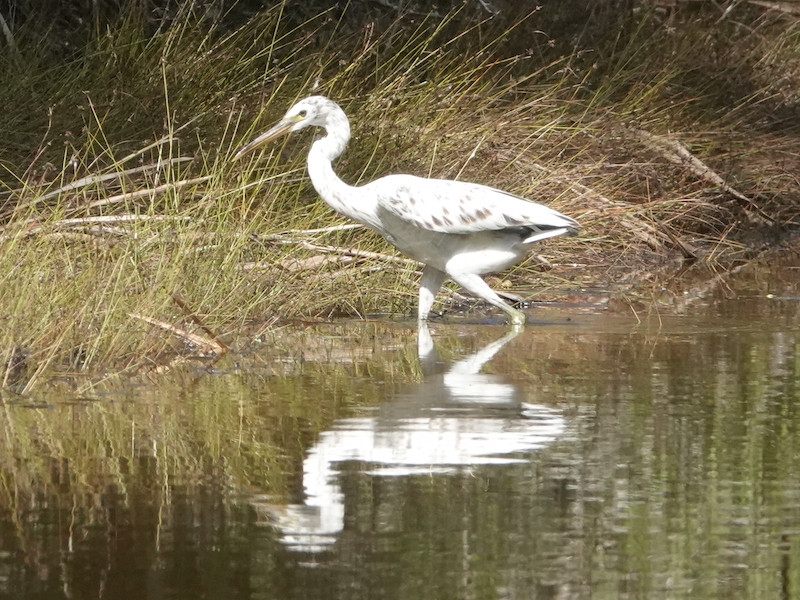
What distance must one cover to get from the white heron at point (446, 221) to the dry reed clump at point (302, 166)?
1.51ft

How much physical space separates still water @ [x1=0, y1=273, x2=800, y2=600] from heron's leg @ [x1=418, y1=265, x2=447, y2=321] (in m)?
1.17

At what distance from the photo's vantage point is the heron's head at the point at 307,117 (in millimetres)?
8883

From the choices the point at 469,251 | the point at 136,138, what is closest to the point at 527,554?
the point at 469,251

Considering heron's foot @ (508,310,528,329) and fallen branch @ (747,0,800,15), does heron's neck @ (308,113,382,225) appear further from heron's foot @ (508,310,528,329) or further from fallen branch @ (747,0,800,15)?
fallen branch @ (747,0,800,15)

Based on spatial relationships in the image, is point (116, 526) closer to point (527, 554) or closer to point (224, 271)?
point (527, 554)

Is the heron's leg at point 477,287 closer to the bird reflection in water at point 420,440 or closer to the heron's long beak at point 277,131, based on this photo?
the heron's long beak at point 277,131

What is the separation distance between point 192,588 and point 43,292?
11.1ft

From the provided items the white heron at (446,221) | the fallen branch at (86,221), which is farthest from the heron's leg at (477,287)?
the fallen branch at (86,221)

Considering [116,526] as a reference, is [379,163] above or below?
above

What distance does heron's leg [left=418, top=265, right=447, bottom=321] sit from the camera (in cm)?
875

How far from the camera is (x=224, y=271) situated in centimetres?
782

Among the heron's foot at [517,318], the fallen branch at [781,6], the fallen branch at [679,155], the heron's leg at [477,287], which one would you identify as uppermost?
the fallen branch at [781,6]

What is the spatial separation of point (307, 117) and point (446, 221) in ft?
3.68

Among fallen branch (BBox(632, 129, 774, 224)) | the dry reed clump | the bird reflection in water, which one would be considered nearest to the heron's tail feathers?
the dry reed clump
